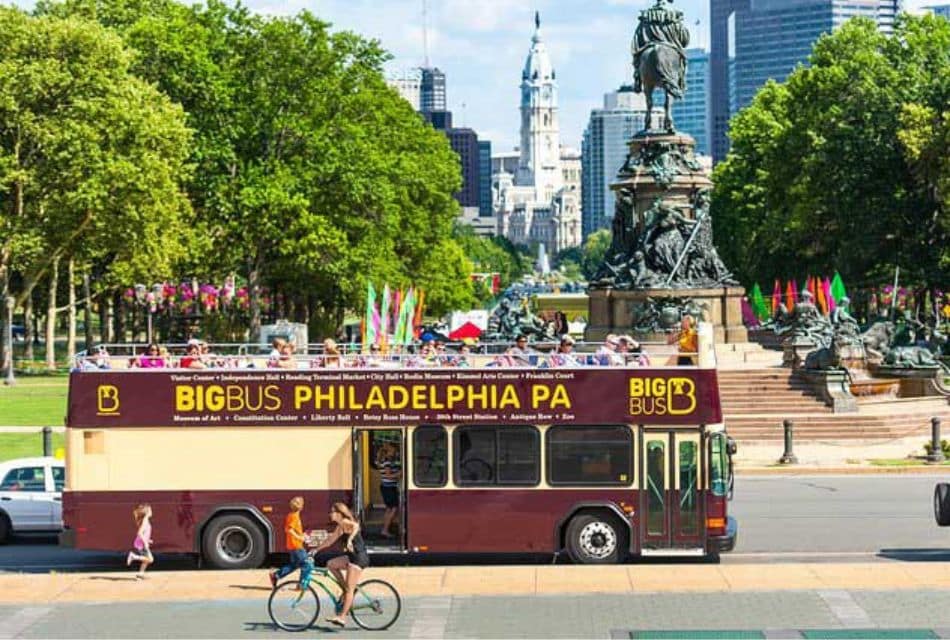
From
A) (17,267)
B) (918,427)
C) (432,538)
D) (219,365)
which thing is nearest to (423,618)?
(432,538)

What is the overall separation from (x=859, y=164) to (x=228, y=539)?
191 ft

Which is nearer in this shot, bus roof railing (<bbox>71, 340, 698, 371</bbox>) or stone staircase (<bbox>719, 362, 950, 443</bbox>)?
bus roof railing (<bbox>71, 340, 698, 371</bbox>)

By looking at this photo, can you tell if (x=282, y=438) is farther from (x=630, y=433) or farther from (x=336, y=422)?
(x=630, y=433)

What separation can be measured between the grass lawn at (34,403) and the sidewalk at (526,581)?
20.0m

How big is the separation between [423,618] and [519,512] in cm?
443

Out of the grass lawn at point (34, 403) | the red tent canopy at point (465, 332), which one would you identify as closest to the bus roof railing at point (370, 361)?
the grass lawn at point (34, 403)

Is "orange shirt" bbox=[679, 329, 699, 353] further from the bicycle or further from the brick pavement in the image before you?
the bicycle

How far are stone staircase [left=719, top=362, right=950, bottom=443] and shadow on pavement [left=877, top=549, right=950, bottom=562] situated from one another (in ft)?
56.6

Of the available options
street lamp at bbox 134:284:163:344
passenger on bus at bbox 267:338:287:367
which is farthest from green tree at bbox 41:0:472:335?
passenger on bus at bbox 267:338:287:367

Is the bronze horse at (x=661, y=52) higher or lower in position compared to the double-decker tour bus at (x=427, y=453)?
higher

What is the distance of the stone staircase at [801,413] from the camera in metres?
45.2

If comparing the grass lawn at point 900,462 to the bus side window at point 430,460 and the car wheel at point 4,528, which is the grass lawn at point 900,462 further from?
the car wheel at point 4,528

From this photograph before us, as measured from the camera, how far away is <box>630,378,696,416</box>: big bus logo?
25.6 meters

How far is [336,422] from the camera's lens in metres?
25.9
